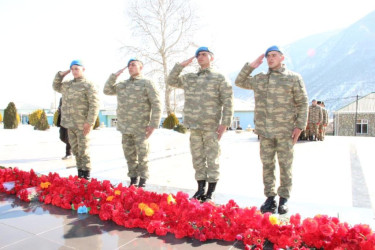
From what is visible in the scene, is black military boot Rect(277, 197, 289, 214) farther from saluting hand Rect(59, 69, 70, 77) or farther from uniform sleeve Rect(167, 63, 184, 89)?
saluting hand Rect(59, 69, 70, 77)

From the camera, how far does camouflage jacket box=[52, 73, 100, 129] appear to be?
446 centimetres

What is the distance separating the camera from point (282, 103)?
3186 millimetres

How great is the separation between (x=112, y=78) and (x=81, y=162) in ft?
4.56

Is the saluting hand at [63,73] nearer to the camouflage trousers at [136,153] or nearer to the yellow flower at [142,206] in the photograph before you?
the camouflage trousers at [136,153]

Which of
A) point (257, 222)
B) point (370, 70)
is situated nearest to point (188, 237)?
point (257, 222)

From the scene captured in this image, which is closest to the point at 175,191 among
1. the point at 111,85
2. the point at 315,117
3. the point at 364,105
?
the point at 111,85

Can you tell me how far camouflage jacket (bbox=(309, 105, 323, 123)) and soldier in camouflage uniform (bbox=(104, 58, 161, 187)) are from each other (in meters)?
9.77

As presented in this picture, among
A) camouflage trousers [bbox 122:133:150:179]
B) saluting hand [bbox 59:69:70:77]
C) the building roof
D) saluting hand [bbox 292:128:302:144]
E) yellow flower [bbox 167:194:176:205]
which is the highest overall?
the building roof

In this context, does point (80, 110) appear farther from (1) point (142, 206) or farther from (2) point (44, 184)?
(1) point (142, 206)

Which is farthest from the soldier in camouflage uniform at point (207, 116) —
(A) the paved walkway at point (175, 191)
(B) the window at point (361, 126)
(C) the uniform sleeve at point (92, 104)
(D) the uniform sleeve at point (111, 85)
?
(B) the window at point (361, 126)

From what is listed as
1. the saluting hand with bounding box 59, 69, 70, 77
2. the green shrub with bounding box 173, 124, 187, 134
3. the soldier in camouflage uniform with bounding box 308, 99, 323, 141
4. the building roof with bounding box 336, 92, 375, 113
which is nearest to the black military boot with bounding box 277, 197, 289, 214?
the saluting hand with bounding box 59, 69, 70, 77

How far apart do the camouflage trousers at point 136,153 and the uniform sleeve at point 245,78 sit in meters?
→ 1.50

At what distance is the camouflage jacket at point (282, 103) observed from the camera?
314 centimetres

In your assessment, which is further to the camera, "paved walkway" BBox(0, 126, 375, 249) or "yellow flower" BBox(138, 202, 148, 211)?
"yellow flower" BBox(138, 202, 148, 211)
